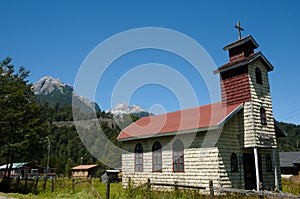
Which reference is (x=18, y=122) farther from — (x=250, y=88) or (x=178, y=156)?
(x=250, y=88)

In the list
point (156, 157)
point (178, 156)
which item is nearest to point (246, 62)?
point (178, 156)

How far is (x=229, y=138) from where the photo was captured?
16938mm

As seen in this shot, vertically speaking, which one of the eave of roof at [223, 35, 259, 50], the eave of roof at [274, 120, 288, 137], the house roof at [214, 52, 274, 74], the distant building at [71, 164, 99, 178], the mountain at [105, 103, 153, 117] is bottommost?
the distant building at [71, 164, 99, 178]

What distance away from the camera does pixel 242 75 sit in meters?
18.2

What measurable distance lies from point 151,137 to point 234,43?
341 inches

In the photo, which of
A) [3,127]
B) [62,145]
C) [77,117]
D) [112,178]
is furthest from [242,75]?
[77,117]

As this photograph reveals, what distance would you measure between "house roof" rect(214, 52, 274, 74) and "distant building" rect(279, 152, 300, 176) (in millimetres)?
30462

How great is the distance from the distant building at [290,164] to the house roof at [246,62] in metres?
30.5

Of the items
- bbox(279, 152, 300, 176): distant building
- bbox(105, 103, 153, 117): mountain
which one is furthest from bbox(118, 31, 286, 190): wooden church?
bbox(279, 152, 300, 176): distant building

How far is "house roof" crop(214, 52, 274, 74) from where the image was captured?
59.1ft

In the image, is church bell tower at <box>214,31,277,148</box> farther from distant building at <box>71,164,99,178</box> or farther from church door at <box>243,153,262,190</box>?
distant building at <box>71,164,99,178</box>

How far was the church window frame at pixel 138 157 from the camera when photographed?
69.2 feet

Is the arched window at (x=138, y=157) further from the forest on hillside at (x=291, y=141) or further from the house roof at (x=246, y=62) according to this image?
the forest on hillside at (x=291, y=141)

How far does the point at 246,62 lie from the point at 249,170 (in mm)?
6794
